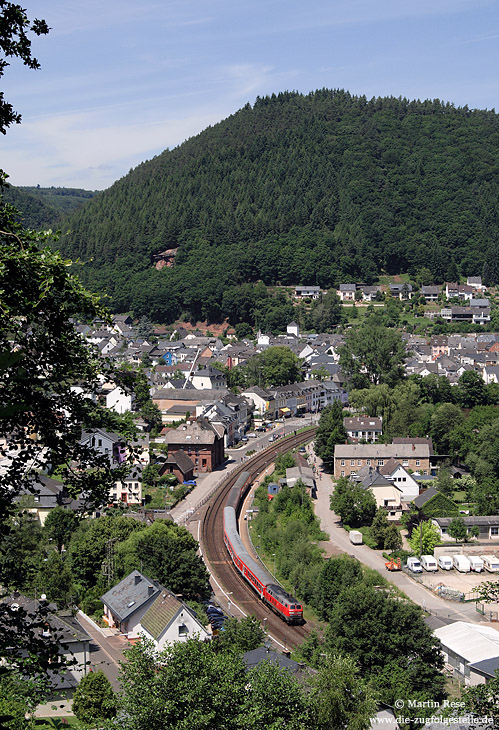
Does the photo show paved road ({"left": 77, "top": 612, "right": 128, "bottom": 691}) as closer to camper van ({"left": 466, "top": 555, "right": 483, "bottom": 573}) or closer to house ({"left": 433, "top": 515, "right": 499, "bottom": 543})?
camper van ({"left": 466, "top": 555, "right": 483, "bottom": 573})

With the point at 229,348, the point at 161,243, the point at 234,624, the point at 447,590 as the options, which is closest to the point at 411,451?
the point at 447,590

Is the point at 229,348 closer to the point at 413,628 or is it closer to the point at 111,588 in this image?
the point at 111,588

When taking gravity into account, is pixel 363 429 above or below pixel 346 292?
below

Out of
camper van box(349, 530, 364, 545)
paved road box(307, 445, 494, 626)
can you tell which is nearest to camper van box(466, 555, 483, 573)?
paved road box(307, 445, 494, 626)

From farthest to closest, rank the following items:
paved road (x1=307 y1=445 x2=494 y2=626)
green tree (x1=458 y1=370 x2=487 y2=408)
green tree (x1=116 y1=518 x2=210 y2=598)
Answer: green tree (x1=458 y1=370 x2=487 y2=408), paved road (x1=307 y1=445 x2=494 y2=626), green tree (x1=116 y1=518 x2=210 y2=598)

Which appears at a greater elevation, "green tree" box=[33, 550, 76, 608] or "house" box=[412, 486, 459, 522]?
"green tree" box=[33, 550, 76, 608]

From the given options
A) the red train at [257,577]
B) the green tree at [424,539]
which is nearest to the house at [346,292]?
the red train at [257,577]

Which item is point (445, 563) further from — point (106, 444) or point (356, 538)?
point (106, 444)

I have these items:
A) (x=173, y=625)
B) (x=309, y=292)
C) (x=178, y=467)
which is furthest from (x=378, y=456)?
(x=309, y=292)
